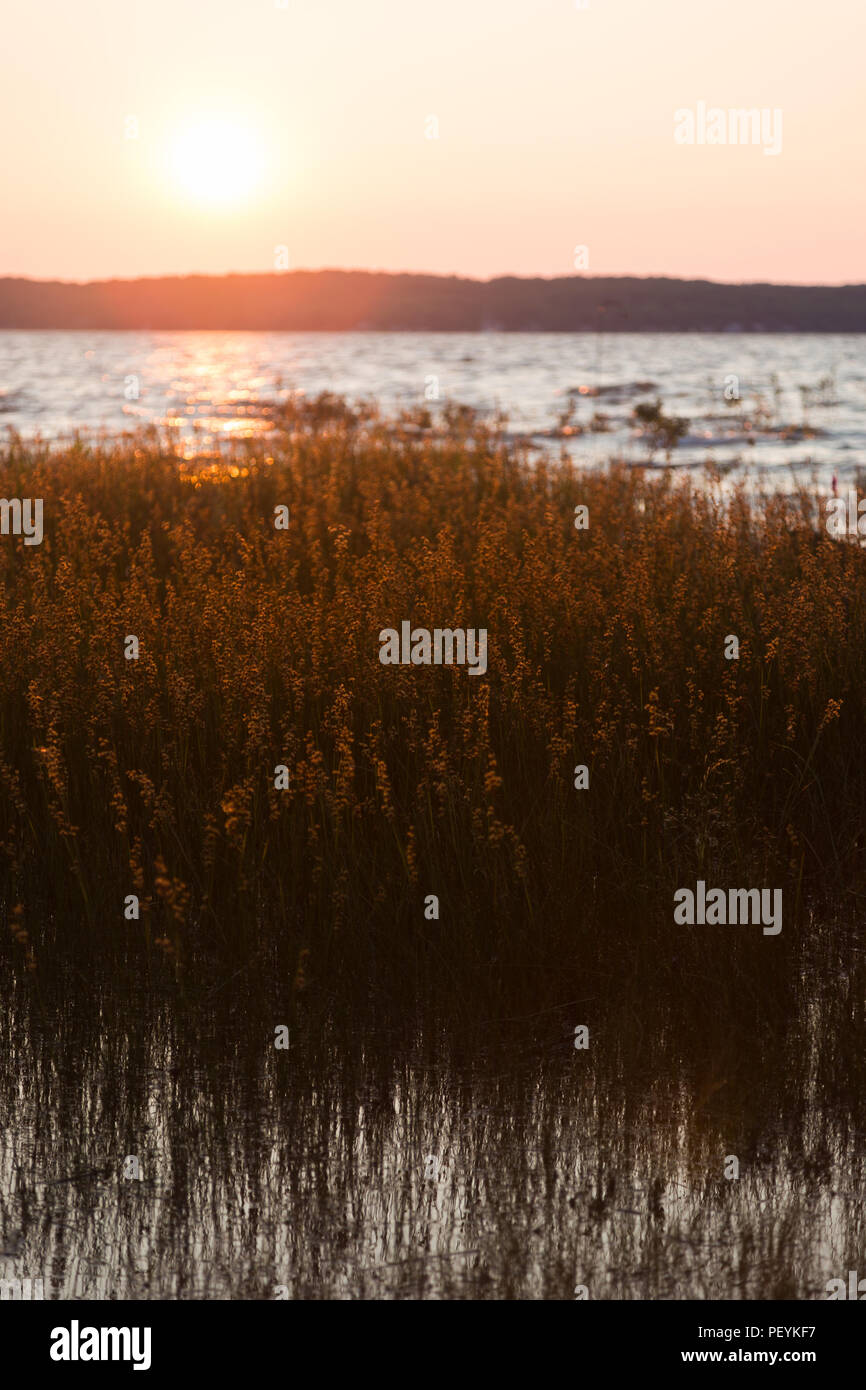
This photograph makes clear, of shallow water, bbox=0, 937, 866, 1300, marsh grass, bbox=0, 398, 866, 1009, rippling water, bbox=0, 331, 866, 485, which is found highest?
rippling water, bbox=0, 331, 866, 485

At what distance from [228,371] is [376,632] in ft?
177

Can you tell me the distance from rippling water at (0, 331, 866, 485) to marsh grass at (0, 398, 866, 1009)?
25.3ft

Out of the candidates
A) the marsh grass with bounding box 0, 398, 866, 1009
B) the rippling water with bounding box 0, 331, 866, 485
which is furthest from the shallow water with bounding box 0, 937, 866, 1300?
the rippling water with bounding box 0, 331, 866, 485

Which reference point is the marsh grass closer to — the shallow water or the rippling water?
the shallow water

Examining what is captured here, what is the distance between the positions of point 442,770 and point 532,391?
3582 centimetres

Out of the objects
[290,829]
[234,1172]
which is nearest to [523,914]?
[290,829]

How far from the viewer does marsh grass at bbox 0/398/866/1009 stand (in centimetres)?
496

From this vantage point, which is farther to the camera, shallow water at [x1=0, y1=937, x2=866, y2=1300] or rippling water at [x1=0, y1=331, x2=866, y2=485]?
rippling water at [x1=0, y1=331, x2=866, y2=485]

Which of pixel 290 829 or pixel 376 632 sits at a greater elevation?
pixel 376 632

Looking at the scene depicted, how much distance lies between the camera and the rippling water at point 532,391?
2319cm

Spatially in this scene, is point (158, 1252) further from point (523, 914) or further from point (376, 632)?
point (376, 632)

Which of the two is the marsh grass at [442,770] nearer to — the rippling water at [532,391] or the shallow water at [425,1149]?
the shallow water at [425,1149]

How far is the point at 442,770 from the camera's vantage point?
5180mm

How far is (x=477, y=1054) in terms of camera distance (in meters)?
4.50
